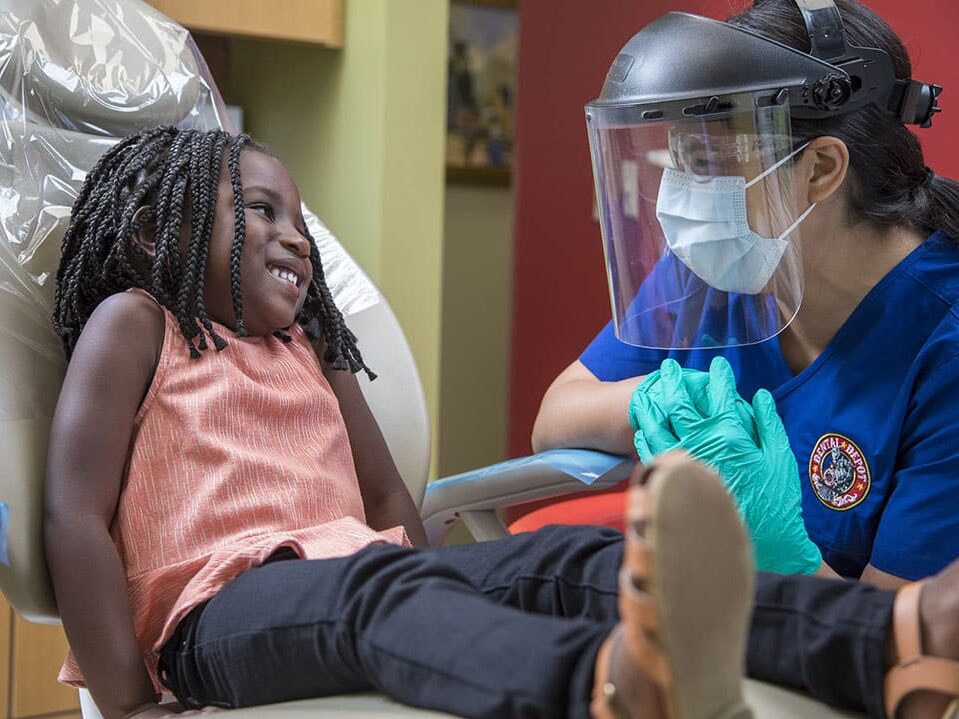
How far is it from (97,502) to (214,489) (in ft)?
0.34

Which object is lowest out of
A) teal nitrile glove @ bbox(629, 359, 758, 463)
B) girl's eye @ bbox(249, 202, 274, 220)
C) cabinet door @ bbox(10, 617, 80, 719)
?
cabinet door @ bbox(10, 617, 80, 719)

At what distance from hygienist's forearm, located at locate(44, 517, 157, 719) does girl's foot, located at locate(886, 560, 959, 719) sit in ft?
2.01

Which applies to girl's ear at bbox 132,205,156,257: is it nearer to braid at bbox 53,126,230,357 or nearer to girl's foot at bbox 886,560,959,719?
braid at bbox 53,126,230,357

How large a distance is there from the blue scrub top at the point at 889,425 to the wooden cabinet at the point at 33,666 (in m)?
1.15

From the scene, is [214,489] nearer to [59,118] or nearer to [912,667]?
[59,118]

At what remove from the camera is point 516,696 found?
0.78m

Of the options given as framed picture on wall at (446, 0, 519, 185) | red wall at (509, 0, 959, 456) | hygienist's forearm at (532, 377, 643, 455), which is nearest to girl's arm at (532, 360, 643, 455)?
hygienist's forearm at (532, 377, 643, 455)

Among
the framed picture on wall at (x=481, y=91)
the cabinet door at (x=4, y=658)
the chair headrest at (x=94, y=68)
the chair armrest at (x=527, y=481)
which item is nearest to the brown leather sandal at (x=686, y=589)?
the chair armrest at (x=527, y=481)

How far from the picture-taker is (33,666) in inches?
72.9

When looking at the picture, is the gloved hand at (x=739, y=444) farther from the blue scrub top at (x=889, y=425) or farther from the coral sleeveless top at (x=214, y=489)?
the coral sleeveless top at (x=214, y=489)

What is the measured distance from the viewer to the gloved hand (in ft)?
3.99

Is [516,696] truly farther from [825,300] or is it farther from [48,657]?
[48,657]

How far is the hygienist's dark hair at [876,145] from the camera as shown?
1.25 m

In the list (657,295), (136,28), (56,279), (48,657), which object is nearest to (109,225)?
(56,279)
